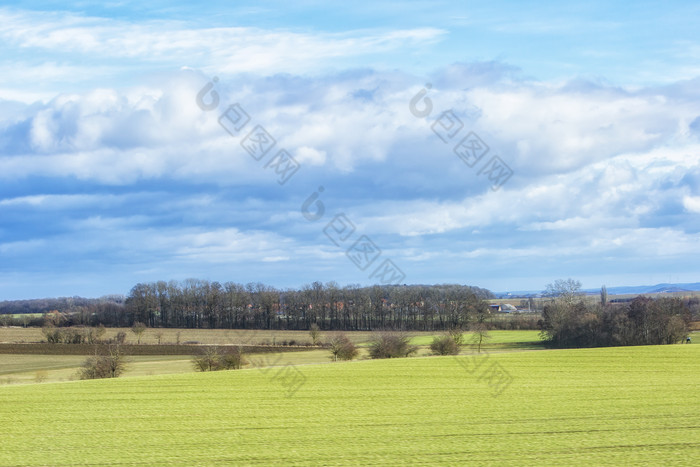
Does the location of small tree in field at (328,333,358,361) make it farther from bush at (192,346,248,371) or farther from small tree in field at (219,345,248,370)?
bush at (192,346,248,371)

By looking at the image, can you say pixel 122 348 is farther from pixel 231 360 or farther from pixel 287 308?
pixel 287 308

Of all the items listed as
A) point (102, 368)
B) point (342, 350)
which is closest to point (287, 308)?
point (342, 350)

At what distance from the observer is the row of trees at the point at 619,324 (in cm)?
7275

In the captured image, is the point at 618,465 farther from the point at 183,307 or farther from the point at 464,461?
the point at 183,307

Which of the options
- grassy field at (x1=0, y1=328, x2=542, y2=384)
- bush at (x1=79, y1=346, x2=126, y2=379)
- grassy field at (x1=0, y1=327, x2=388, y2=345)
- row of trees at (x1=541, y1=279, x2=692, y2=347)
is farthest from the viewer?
grassy field at (x1=0, y1=327, x2=388, y2=345)

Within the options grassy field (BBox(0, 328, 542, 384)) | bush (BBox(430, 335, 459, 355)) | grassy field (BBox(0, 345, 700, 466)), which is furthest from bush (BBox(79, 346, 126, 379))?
bush (BBox(430, 335, 459, 355))

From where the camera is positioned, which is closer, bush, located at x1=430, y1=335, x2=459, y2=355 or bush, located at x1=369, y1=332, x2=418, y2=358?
bush, located at x1=369, y1=332, x2=418, y2=358

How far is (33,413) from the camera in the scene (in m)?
23.4

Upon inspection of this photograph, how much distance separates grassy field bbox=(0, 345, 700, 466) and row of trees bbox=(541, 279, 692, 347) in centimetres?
3916

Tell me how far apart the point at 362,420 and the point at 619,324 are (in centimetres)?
6341

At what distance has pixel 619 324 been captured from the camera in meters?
75.4

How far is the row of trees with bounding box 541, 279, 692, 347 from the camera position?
239ft

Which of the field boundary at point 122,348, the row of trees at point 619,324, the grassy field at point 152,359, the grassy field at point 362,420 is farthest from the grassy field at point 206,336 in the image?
the grassy field at point 362,420

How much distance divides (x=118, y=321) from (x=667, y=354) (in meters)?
104
